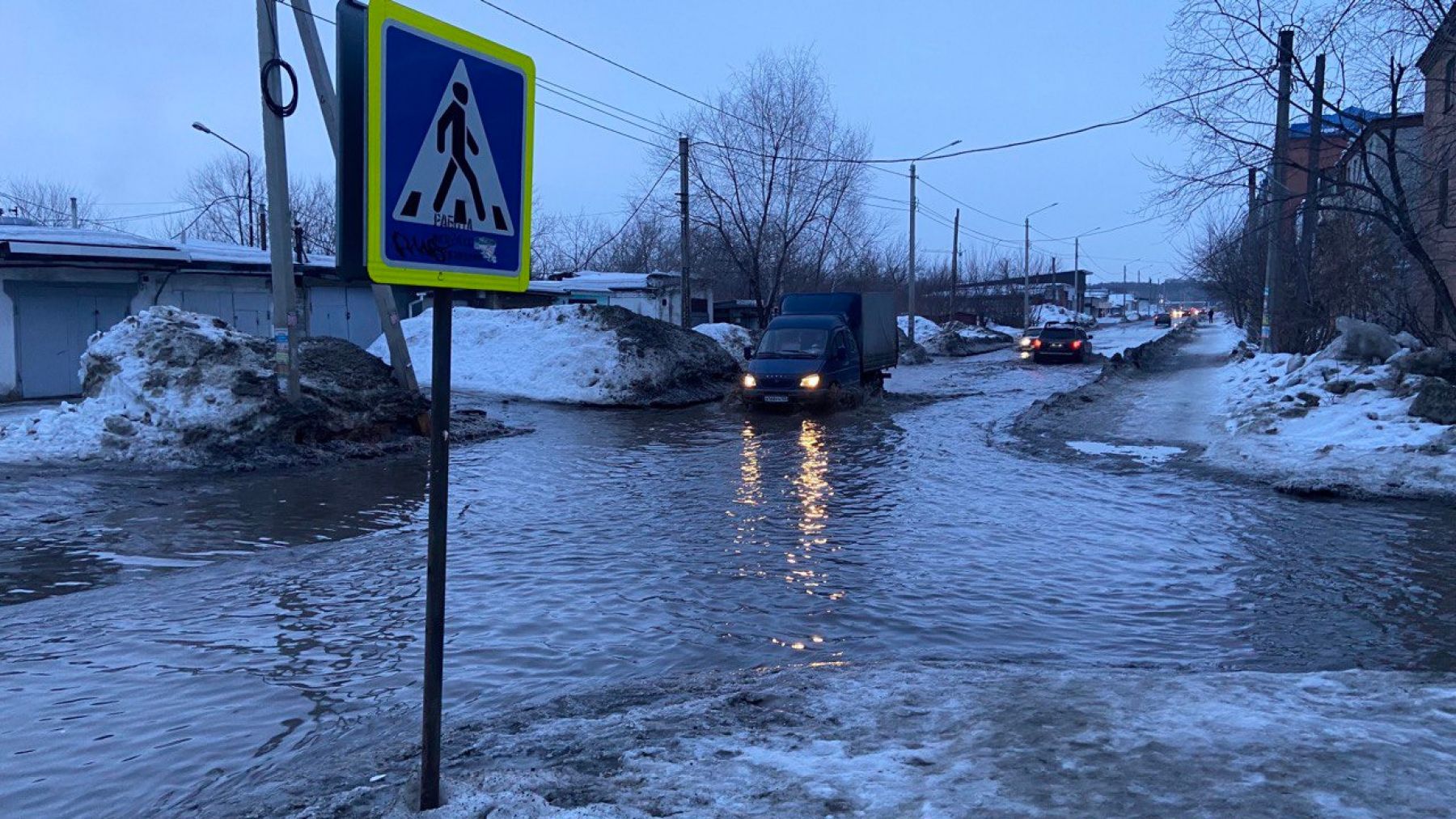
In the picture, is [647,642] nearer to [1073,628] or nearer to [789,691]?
[789,691]

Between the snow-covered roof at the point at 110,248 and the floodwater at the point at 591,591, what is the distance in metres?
11.6

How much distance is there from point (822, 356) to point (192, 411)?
38.6ft

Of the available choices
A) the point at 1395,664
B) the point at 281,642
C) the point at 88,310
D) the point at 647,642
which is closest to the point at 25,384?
the point at 88,310

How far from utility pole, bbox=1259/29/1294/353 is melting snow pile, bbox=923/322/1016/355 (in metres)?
23.0

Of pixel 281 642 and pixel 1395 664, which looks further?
pixel 281 642

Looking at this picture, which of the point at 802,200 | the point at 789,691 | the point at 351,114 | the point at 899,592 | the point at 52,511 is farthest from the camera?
the point at 802,200

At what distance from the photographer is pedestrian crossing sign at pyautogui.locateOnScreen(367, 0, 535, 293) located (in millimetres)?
2945

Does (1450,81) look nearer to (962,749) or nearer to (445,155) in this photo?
(962,749)

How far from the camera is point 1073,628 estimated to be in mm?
6152

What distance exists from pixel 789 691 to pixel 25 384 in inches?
878

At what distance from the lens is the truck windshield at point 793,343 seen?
20.6m

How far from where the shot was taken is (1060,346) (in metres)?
38.6

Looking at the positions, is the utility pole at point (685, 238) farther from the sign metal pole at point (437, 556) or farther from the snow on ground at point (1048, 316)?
the snow on ground at point (1048, 316)

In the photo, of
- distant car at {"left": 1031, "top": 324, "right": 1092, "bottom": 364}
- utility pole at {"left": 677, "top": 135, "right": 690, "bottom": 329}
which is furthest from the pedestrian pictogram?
distant car at {"left": 1031, "top": 324, "right": 1092, "bottom": 364}
